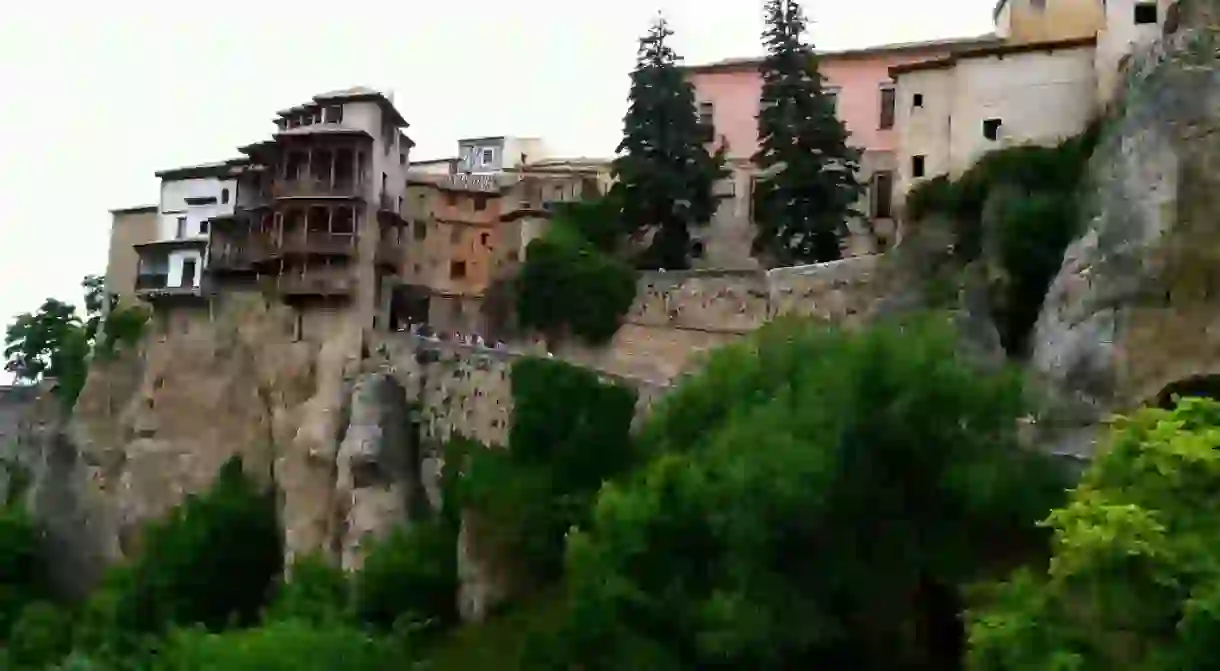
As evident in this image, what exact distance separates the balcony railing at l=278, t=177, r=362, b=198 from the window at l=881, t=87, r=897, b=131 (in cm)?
1869

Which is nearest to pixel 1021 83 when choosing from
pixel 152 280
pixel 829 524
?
pixel 829 524

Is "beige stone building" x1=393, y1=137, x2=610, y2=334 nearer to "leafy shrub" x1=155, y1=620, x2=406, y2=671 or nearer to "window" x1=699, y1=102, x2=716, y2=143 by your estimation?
"window" x1=699, y1=102, x2=716, y2=143

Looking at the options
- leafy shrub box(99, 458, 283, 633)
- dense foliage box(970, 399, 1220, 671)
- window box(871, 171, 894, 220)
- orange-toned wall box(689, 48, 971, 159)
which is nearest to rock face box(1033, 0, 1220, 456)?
dense foliage box(970, 399, 1220, 671)

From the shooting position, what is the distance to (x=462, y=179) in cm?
5941

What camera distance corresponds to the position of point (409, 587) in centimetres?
3981

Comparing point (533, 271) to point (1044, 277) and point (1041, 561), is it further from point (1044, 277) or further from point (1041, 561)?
point (1041, 561)

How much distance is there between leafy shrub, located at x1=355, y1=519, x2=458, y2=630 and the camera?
130ft

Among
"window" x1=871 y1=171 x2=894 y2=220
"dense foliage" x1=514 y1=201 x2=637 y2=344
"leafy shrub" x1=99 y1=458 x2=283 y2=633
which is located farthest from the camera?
"window" x1=871 y1=171 x2=894 y2=220

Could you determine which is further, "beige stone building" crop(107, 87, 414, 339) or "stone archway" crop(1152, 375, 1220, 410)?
"beige stone building" crop(107, 87, 414, 339)

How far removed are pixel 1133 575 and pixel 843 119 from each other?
1415 inches

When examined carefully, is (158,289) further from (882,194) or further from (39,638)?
(882,194)

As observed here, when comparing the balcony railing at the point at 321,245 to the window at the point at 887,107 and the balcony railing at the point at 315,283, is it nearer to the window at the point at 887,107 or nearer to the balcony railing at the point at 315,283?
the balcony railing at the point at 315,283

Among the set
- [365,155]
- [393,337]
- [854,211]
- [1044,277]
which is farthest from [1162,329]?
[365,155]

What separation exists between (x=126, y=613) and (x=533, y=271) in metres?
16.7
